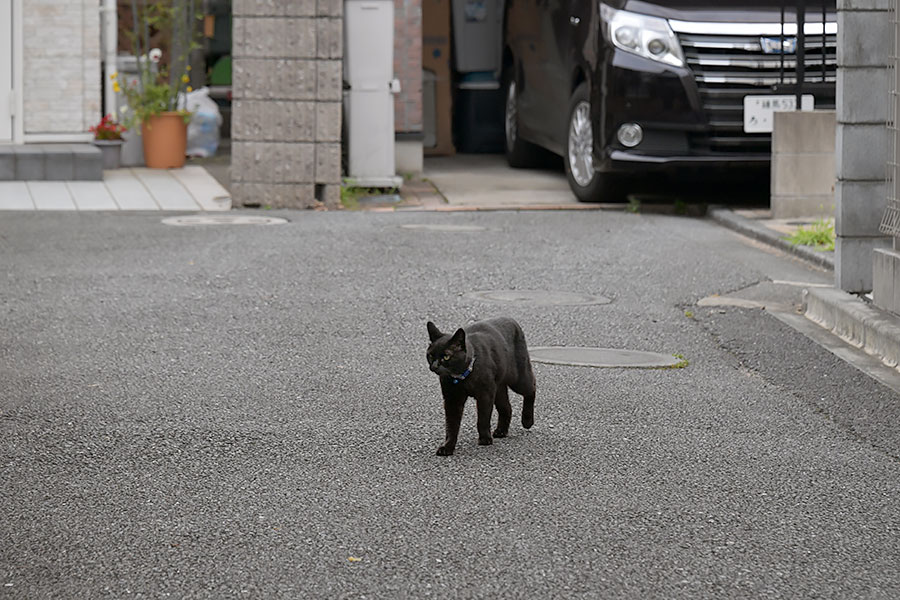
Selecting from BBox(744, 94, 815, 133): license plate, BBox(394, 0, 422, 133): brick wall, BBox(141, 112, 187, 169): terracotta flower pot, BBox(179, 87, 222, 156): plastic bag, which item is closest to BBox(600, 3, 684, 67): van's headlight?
BBox(744, 94, 815, 133): license plate

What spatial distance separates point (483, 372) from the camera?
5.44m

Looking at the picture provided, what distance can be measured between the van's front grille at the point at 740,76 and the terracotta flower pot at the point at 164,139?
5966 millimetres

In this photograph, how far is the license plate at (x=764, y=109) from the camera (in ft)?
43.7

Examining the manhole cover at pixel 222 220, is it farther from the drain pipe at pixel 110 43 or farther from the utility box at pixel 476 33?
the utility box at pixel 476 33

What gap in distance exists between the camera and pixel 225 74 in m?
20.4

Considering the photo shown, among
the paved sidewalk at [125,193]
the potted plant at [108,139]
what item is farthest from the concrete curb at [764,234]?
the potted plant at [108,139]

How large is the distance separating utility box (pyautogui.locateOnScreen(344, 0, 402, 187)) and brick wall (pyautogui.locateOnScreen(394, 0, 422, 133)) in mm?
1646

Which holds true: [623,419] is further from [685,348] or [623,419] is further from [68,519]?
[68,519]

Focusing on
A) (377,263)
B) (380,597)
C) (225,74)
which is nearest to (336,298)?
(377,263)

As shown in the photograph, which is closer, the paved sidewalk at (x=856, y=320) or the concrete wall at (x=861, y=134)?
the paved sidewalk at (x=856, y=320)

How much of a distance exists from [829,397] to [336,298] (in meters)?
3.35

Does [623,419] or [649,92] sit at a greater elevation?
[649,92]

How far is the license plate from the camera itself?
13.3 meters

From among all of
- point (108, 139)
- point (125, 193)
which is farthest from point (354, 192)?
point (108, 139)
